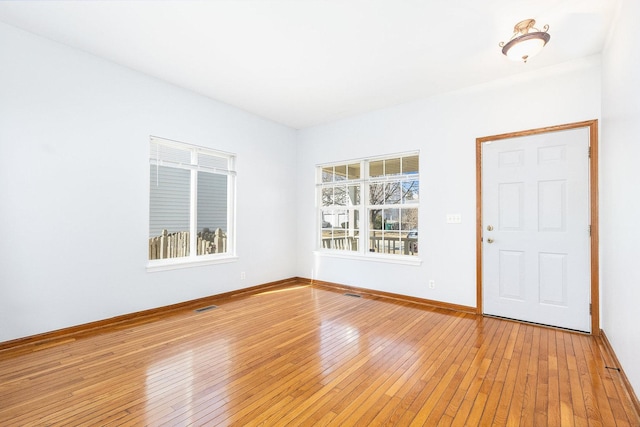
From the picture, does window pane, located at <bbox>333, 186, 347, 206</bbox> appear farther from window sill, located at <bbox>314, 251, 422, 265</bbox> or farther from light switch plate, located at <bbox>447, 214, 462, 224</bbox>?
light switch plate, located at <bbox>447, 214, 462, 224</bbox>

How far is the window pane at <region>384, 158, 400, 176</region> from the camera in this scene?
464 centimetres

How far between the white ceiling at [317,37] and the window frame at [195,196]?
0.86 meters

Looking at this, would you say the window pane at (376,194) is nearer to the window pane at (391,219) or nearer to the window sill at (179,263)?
the window pane at (391,219)

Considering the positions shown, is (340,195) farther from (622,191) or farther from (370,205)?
(622,191)

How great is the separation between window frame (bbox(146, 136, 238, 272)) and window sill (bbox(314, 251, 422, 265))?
5.33 ft

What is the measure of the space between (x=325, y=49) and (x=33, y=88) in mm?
2870

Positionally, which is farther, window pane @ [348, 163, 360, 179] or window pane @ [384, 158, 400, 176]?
window pane @ [348, 163, 360, 179]

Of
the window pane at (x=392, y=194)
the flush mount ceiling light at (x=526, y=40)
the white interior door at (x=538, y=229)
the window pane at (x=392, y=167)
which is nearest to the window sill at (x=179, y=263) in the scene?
the window pane at (x=392, y=194)

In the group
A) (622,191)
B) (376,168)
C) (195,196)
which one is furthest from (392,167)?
(195,196)

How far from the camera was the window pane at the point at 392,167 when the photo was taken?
464cm

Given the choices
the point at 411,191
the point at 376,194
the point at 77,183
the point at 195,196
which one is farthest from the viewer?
the point at 376,194

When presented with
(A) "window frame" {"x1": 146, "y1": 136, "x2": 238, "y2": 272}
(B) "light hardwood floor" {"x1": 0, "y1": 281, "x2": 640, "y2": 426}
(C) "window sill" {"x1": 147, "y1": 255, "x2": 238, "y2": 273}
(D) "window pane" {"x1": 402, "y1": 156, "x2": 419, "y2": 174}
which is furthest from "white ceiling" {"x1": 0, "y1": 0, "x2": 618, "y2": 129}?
(B) "light hardwood floor" {"x1": 0, "y1": 281, "x2": 640, "y2": 426}

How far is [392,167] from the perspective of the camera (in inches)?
185

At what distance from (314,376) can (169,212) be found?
291 centimetres
